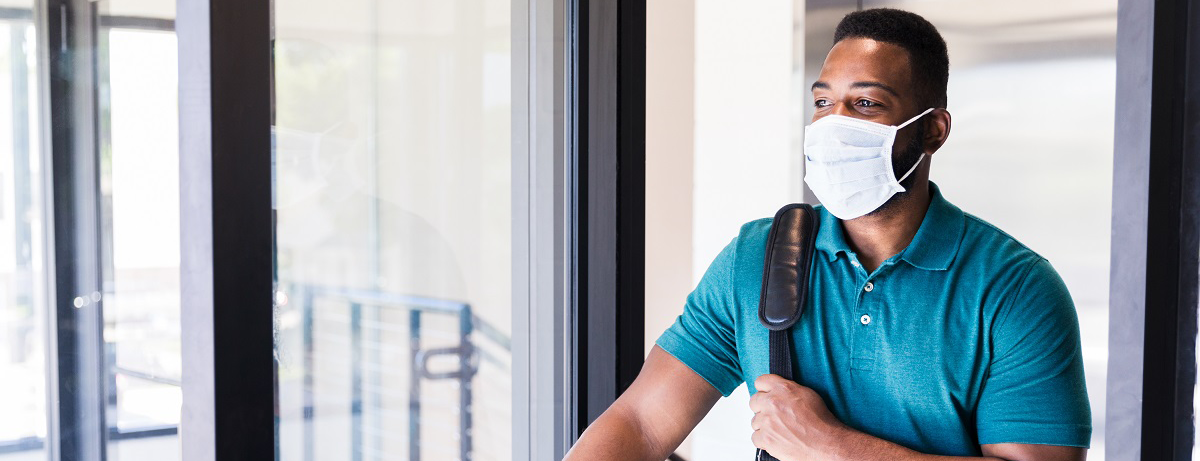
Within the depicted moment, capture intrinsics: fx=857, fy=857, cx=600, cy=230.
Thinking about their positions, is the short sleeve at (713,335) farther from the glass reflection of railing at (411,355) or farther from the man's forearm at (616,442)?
the glass reflection of railing at (411,355)

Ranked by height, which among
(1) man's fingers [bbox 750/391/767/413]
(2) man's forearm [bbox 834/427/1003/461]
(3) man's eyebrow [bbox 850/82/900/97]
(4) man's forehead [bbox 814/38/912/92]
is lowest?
(2) man's forearm [bbox 834/427/1003/461]

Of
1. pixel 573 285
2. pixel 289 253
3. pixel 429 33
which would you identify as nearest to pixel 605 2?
pixel 429 33

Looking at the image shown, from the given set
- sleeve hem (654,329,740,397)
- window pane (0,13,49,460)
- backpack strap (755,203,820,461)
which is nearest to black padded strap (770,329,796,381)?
backpack strap (755,203,820,461)

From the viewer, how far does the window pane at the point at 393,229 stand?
147cm

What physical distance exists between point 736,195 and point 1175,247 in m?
1.60

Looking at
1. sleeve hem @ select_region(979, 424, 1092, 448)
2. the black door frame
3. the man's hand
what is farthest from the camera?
the black door frame

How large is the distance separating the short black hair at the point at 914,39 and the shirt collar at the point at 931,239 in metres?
0.16

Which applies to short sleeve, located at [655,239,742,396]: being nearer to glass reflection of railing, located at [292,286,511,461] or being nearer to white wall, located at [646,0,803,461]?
glass reflection of railing, located at [292,286,511,461]

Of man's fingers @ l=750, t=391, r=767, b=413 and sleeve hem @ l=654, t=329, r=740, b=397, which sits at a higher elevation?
sleeve hem @ l=654, t=329, r=740, b=397

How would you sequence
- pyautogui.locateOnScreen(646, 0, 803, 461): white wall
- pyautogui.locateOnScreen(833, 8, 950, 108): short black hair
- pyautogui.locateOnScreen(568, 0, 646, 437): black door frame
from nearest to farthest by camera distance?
pyautogui.locateOnScreen(833, 8, 950, 108): short black hair, pyautogui.locateOnScreen(568, 0, 646, 437): black door frame, pyautogui.locateOnScreen(646, 0, 803, 461): white wall

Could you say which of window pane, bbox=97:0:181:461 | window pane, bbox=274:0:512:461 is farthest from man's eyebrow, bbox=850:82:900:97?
window pane, bbox=97:0:181:461

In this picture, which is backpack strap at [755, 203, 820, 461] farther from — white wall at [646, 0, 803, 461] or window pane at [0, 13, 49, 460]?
window pane at [0, 13, 49, 460]

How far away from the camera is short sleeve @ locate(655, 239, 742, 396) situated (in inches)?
52.8

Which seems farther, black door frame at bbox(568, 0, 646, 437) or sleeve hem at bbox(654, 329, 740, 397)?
black door frame at bbox(568, 0, 646, 437)
